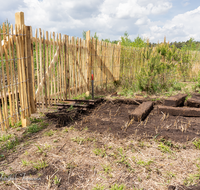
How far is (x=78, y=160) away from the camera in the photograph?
271 cm

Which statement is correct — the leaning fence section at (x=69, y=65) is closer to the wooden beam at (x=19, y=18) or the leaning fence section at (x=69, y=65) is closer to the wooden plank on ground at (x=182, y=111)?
the wooden beam at (x=19, y=18)

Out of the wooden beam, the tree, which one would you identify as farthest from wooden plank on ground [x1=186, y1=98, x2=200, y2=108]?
the tree

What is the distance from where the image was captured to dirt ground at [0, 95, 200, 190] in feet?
7.48

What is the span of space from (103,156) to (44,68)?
310 centimetres

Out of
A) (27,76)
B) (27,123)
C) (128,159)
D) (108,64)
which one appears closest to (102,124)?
(128,159)

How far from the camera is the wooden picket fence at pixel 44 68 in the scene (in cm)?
371

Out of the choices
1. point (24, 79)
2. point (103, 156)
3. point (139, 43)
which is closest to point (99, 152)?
point (103, 156)

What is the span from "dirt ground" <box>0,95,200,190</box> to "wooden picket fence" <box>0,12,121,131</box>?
65cm

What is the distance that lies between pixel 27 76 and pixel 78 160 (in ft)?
7.95

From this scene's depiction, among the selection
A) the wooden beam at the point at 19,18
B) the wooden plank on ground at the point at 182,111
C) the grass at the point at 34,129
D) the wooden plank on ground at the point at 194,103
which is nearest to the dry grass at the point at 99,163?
the grass at the point at 34,129

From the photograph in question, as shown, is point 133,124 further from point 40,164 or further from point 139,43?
point 139,43

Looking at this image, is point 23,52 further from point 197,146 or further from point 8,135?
point 197,146

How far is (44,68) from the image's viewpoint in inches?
191

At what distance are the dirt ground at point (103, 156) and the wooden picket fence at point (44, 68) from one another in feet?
2.13
